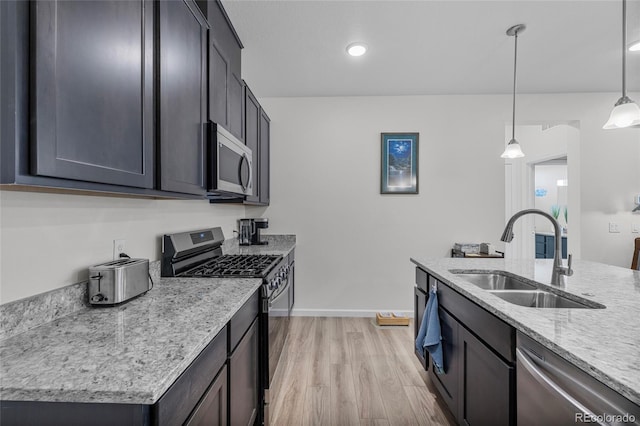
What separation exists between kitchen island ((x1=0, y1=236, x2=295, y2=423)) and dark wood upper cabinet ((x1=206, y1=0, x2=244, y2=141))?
3.37 ft

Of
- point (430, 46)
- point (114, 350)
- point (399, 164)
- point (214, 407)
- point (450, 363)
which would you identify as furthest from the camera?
point (399, 164)

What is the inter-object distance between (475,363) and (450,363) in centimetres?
33

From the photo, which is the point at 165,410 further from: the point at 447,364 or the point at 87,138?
the point at 447,364

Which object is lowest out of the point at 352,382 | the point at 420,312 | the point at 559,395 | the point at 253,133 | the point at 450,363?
the point at 352,382

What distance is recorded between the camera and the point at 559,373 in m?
0.85

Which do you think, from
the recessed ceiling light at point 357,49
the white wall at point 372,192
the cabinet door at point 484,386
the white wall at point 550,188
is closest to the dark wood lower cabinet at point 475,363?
the cabinet door at point 484,386

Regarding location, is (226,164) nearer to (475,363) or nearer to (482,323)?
(482,323)

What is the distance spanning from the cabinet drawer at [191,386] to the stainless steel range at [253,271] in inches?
22.9

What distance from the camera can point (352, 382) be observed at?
2.13 metres

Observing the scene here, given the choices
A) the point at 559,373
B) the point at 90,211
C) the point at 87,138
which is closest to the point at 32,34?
the point at 87,138

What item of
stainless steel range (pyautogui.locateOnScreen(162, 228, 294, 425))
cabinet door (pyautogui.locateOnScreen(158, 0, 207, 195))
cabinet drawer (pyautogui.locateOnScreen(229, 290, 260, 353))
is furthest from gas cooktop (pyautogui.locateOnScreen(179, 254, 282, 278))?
cabinet door (pyautogui.locateOnScreen(158, 0, 207, 195))

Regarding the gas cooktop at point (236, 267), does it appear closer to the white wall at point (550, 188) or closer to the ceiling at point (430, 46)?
the ceiling at point (430, 46)

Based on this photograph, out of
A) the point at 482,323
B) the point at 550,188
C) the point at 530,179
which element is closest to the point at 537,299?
the point at 482,323

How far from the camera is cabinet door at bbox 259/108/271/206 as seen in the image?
2.96 meters
